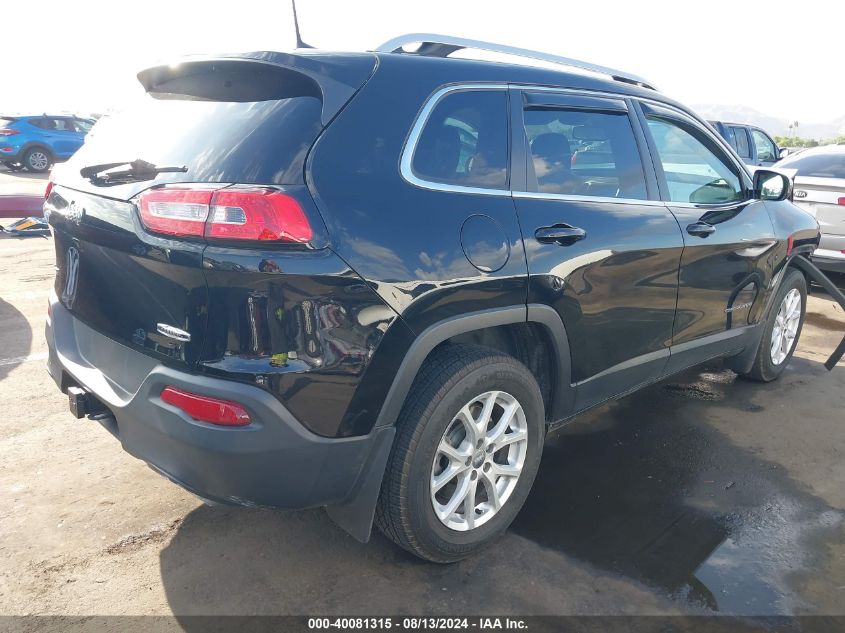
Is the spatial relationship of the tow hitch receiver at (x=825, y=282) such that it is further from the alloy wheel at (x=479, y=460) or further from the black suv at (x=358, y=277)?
the alloy wheel at (x=479, y=460)

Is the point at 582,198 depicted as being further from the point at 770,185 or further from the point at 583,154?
the point at 770,185

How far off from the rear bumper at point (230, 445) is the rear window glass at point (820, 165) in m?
7.28

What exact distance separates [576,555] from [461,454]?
2.18ft

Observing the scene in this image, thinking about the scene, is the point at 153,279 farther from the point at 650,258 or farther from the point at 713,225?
the point at 713,225

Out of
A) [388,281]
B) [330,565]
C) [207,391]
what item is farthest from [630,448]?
[207,391]

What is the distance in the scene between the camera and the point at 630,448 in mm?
3789

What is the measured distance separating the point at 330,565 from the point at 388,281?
3.94 feet

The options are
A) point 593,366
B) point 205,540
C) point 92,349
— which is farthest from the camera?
point 593,366

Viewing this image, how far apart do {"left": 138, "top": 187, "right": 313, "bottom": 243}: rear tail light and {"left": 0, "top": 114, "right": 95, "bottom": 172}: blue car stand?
67.1 feet

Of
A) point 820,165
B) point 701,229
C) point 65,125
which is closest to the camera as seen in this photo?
point 701,229

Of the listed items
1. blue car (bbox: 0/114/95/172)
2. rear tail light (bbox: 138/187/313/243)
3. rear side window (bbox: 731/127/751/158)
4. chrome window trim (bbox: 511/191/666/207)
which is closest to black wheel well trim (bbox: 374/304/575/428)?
chrome window trim (bbox: 511/191/666/207)

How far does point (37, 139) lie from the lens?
1958cm

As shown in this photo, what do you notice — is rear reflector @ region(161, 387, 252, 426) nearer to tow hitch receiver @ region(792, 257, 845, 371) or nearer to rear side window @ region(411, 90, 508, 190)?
rear side window @ region(411, 90, 508, 190)

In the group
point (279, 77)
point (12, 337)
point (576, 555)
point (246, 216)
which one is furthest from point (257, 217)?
point (12, 337)
